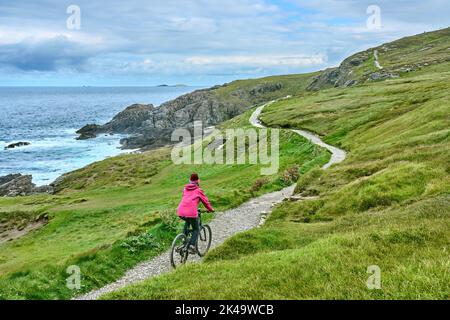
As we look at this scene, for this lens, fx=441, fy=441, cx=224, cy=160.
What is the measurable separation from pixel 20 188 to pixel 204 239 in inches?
2938

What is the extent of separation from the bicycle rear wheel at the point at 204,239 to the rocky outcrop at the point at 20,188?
226 feet

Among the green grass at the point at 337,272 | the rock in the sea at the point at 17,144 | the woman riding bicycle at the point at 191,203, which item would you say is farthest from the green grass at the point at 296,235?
the rock in the sea at the point at 17,144

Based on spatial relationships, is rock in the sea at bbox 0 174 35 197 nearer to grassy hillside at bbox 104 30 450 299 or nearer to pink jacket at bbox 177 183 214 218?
grassy hillside at bbox 104 30 450 299

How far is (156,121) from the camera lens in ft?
624

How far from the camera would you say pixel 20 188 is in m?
87.7

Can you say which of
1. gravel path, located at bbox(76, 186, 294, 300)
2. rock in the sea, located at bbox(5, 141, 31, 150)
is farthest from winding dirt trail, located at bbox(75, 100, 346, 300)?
rock in the sea, located at bbox(5, 141, 31, 150)

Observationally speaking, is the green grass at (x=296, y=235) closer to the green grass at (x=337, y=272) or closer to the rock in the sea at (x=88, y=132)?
the green grass at (x=337, y=272)

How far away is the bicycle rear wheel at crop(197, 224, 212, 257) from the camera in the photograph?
79.0 feet

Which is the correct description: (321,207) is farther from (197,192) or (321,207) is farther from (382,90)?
(382,90)

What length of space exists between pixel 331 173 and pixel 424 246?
24244 millimetres

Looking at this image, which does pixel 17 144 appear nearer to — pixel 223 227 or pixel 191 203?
pixel 223 227

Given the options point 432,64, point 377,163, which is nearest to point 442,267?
point 377,163

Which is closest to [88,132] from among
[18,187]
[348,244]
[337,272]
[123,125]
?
[123,125]

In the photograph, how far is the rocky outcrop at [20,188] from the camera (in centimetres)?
8581
